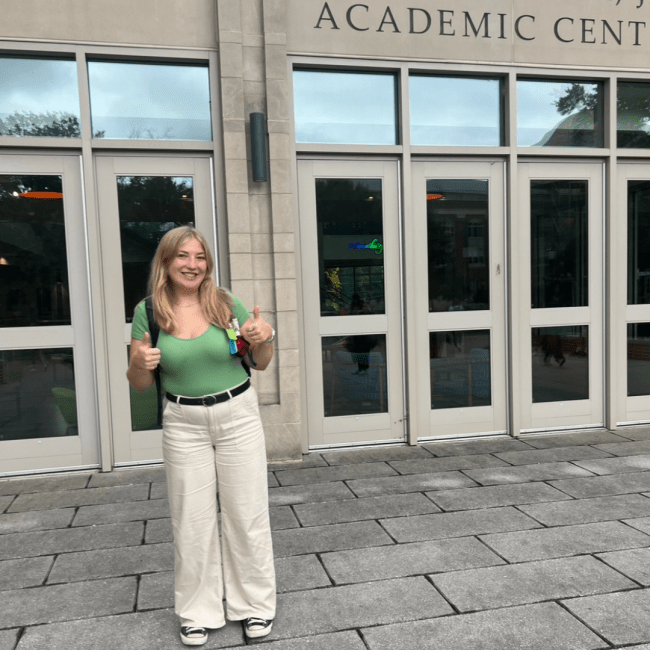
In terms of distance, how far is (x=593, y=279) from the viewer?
243 inches

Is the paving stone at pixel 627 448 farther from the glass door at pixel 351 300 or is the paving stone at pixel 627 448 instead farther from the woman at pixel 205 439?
the woman at pixel 205 439

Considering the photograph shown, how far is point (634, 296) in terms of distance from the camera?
20.6 ft

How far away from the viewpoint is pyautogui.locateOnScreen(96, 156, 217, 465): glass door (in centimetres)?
520

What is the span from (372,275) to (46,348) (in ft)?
9.60

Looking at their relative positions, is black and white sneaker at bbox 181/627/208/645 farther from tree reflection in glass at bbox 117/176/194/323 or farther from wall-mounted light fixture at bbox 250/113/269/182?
wall-mounted light fixture at bbox 250/113/269/182

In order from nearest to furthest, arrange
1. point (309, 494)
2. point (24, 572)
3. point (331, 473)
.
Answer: point (24, 572) < point (309, 494) < point (331, 473)

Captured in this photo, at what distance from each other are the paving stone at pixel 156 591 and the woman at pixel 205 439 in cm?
36

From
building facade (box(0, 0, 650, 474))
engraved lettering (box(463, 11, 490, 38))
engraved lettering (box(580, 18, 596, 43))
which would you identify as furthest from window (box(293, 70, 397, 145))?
engraved lettering (box(580, 18, 596, 43))

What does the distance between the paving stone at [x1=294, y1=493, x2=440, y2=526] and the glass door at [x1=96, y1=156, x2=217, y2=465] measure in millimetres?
1856

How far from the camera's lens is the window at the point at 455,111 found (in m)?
5.78

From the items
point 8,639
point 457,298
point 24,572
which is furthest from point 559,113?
point 8,639

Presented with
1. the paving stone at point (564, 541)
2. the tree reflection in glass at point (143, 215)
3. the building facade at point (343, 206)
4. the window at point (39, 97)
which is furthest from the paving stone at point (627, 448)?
the window at point (39, 97)

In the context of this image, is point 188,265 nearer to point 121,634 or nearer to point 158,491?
point 121,634

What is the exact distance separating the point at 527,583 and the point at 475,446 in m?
2.71
